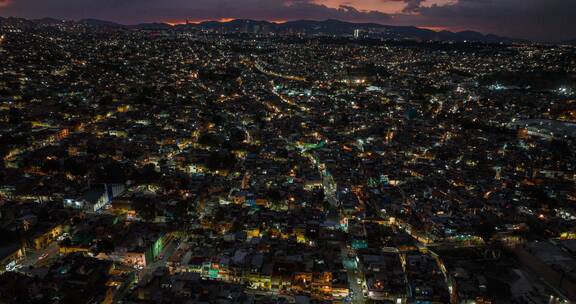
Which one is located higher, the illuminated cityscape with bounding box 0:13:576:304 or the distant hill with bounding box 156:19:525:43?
the distant hill with bounding box 156:19:525:43

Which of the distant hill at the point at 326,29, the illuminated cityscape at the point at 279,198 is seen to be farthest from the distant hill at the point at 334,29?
the illuminated cityscape at the point at 279,198

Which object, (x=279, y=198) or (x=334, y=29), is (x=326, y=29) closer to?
(x=334, y=29)

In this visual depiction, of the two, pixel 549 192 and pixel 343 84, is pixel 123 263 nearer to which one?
pixel 549 192

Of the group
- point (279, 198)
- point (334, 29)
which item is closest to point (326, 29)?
point (334, 29)

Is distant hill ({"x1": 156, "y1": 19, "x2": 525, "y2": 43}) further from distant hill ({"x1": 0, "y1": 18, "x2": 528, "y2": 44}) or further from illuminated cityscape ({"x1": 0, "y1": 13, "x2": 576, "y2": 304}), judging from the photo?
illuminated cityscape ({"x1": 0, "y1": 13, "x2": 576, "y2": 304})

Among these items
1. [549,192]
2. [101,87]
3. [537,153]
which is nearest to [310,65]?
[101,87]

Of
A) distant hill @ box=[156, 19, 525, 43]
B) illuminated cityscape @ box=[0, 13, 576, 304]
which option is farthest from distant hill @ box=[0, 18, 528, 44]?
illuminated cityscape @ box=[0, 13, 576, 304]

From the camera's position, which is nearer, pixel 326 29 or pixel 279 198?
pixel 279 198

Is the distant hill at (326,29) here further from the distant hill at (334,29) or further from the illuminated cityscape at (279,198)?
the illuminated cityscape at (279,198)
